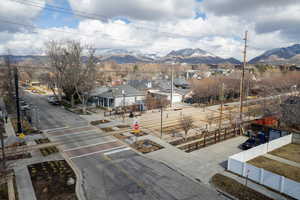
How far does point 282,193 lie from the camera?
36.6ft

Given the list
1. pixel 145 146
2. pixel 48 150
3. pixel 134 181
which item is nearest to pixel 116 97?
pixel 145 146

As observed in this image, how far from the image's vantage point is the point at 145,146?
18656mm

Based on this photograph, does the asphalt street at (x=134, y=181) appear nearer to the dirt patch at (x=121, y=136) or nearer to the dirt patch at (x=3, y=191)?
the dirt patch at (x=3, y=191)

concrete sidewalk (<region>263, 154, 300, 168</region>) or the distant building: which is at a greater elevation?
the distant building

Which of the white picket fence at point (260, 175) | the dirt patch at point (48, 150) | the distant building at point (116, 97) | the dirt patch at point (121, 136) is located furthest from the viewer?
the distant building at point (116, 97)

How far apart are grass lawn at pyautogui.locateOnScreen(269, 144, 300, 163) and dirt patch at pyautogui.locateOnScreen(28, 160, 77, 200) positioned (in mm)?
16584

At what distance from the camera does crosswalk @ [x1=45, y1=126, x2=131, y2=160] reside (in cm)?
1739

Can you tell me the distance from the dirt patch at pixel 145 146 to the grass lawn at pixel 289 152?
34.1 feet

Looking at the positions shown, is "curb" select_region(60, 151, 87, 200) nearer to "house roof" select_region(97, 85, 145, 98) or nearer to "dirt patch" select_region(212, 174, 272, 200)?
"dirt patch" select_region(212, 174, 272, 200)

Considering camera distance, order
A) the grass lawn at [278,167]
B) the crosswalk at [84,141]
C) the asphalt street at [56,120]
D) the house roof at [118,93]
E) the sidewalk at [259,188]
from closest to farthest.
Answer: the sidewalk at [259,188]
the grass lawn at [278,167]
the crosswalk at [84,141]
the asphalt street at [56,120]
the house roof at [118,93]

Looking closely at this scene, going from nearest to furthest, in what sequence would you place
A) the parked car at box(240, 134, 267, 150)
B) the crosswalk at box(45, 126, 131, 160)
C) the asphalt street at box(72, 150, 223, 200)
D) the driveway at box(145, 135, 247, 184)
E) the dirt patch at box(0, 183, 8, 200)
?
the dirt patch at box(0, 183, 8, 200)
the asphalt street at box(72, 150, 223, 200)
the driveway at box(145, 135, 247, 184)
the crosswalk at box(45, 126, 131, 160)
the parked car at box(240, 134, 267, 150)

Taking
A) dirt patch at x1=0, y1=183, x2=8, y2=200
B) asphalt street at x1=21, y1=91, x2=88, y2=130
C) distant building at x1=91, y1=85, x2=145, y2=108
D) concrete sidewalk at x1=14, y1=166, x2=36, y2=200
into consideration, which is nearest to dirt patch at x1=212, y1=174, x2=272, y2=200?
concrete sidewalk at x1=14, y1=166, x2=36, y2=200

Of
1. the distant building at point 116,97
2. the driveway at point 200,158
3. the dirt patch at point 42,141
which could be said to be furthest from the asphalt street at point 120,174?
the distant building at point 116,97

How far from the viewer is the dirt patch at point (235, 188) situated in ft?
35.9
